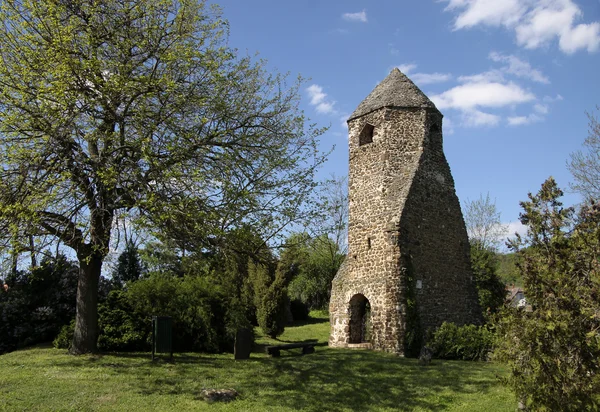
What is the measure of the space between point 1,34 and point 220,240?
6939mm

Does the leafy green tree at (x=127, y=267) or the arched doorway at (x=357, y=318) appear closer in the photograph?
the arched doorway at (x=357, y=318)

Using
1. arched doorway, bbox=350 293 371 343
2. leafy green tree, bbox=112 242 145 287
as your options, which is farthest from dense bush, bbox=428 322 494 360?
leafy green tree, bbox=112 242 145 287

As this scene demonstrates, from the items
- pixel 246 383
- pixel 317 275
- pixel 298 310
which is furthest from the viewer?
pixel 317 275

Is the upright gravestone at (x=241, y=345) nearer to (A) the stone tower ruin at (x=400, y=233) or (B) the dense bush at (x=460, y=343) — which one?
(A) the stone tower ruin at (x=400, y=233)

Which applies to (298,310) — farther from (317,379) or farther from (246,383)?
(246,383)

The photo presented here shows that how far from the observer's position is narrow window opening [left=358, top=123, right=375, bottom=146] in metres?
18.2

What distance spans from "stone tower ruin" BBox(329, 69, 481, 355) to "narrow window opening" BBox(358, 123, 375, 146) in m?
0.04

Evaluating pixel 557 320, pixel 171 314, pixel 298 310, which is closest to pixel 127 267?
pixel 171 314

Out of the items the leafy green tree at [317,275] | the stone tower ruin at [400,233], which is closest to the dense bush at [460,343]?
the stone tower ruin at [400,233]

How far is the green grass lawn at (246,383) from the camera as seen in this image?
8.66 m

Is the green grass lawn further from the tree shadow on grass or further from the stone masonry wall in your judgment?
the stone masonry wall

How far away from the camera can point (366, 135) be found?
18391 mm

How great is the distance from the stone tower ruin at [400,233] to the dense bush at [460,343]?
26.9 inches

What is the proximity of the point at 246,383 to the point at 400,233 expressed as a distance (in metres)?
7.75
